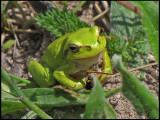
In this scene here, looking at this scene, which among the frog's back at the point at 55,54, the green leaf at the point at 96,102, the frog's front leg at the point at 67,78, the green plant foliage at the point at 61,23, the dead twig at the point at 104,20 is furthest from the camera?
the dead twig at the point at 104,20

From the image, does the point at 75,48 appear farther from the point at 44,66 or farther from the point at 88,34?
the point at 44,66

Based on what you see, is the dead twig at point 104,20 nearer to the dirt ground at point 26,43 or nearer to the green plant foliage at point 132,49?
the dirt ground at point 26,43


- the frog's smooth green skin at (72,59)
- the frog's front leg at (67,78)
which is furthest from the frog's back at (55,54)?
the frog's front leg at (67,78)

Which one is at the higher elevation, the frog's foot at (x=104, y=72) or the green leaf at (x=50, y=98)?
the frog's foot at (x=104, y=72)

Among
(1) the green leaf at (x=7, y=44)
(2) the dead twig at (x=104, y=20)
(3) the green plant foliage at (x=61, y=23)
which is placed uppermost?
(2) the dead twig at (x=104, y=20)

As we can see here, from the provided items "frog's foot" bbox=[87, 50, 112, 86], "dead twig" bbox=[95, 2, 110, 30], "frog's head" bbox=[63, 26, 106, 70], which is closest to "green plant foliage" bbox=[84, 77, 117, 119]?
"frog's head" bbox=[63, 26, 106, 70]

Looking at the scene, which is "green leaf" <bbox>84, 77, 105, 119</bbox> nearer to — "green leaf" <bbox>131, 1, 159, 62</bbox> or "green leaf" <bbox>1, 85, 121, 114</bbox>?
"green leaf" <bbox>131, 1, 159, 62</bbox>

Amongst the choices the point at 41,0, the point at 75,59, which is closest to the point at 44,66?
the point at 75,59

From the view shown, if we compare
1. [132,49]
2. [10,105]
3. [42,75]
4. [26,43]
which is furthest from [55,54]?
[26,43]
